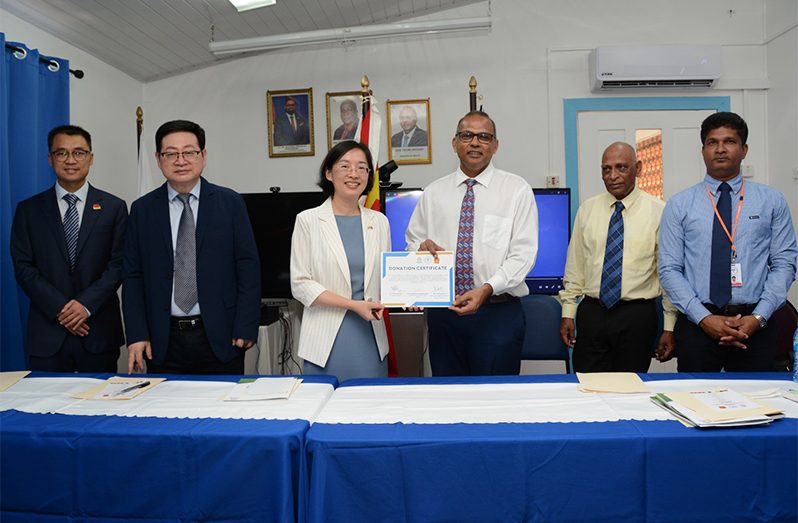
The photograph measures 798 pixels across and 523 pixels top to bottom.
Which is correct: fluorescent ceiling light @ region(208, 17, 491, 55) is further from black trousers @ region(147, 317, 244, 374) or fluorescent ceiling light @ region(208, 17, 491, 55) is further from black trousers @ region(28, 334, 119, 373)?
black trousers @ region(147, 317, 244, 374)

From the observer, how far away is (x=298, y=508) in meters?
1.31

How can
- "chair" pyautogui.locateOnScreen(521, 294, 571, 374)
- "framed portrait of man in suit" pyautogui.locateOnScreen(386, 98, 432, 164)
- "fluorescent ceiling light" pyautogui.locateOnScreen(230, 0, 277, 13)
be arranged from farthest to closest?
"framed portrait of man in suit" pyautogui.locateOnScreen(386, 98, 432, 164) → "fluorescent ceiling light" pyautogui.locateOnScreen(230, 0, 277, 13) → "chair" pyautogui.locateOnScreen(521, 294, 571, 374)

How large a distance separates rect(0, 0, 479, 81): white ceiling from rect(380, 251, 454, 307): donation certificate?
2.80 metres

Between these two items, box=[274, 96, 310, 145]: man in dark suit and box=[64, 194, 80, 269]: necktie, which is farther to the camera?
box=[274, 96, 310, 145]: man in dark suit

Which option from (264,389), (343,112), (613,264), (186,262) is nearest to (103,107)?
(343,112)

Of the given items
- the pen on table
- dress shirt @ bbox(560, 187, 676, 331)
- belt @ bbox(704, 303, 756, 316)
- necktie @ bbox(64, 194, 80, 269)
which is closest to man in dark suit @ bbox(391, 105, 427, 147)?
dress shirt @ bbox(560, 187, 676, 331)

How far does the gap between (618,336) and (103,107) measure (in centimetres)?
424

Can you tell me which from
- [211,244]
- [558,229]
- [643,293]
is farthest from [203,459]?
[558,229]

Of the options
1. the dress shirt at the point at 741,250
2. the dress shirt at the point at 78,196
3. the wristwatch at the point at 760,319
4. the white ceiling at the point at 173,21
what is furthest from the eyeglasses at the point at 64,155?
the wristwatch at the point at 760,319

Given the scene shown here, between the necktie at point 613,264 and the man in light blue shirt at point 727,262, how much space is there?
0.85ft

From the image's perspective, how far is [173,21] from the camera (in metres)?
3.94

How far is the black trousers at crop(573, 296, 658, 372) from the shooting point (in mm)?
2592

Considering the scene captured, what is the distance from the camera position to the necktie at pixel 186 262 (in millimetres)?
2176

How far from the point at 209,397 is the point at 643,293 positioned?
79.8 inches
